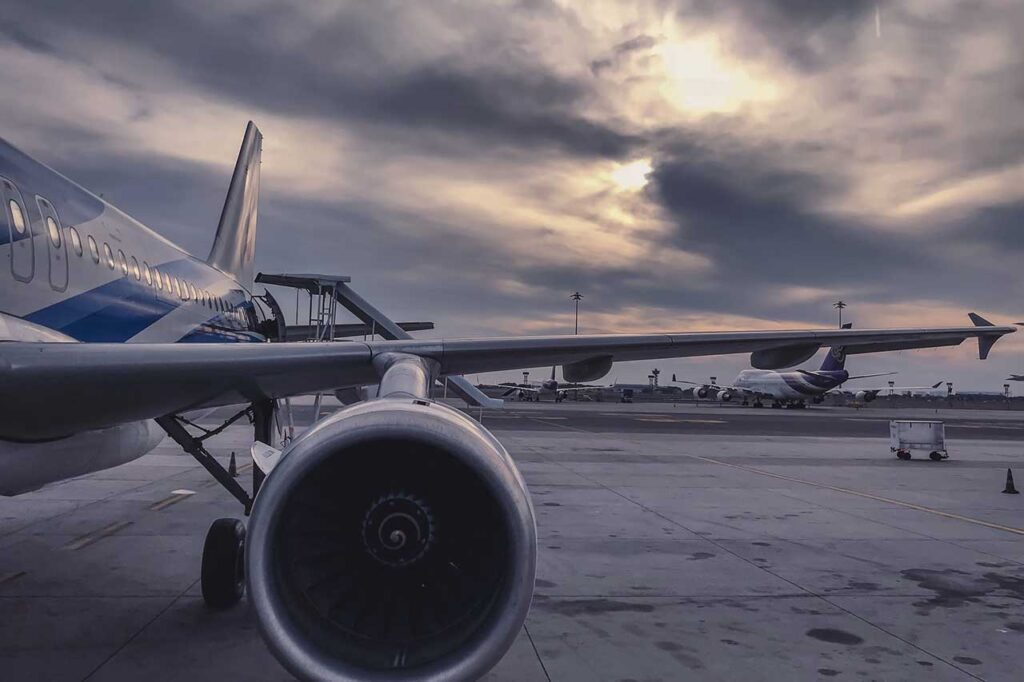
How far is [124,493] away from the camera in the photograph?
12.4 m

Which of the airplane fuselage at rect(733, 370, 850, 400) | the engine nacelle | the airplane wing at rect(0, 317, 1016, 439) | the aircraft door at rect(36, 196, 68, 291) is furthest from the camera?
the airplane fuselage at rect(733, 370, 850, 400)

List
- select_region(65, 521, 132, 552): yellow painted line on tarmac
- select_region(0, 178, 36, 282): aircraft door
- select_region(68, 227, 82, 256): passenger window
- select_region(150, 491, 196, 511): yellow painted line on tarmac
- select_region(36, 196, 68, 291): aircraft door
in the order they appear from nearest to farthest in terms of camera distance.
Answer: select_region(0, 178, 36, 282): aircraft door
select_region(36, 196, 68, 291): aircraft door
select_region(68, 227, 82, 256): passenger window
select_region(65, 521, 132, 552): yellow painted line on tarmac
select_region(150, 491, 196, 511): yellow painted line on tarmac

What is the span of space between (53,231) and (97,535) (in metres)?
4.95

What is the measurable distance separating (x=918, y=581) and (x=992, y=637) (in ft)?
5.53

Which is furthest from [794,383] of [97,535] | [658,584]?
[97,535]

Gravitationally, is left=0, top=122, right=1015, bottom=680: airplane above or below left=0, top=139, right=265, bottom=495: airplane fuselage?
below

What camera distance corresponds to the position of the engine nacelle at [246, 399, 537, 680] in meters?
3.38

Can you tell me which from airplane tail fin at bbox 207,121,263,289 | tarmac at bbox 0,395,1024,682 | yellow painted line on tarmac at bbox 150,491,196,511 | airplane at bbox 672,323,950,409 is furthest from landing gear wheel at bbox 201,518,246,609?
airplane at bbox 672,323,950,409

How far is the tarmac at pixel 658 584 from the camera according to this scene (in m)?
4.95

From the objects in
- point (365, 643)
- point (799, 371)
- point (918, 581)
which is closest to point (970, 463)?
point (918, 581)

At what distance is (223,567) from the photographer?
616cm

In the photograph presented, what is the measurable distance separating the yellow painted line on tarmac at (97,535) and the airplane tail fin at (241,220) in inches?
156

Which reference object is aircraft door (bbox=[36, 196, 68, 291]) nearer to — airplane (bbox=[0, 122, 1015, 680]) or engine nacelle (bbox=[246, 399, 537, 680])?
airplane (bbox=[0, 122, 1015, 680])

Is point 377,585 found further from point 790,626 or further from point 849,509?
point 849,509
